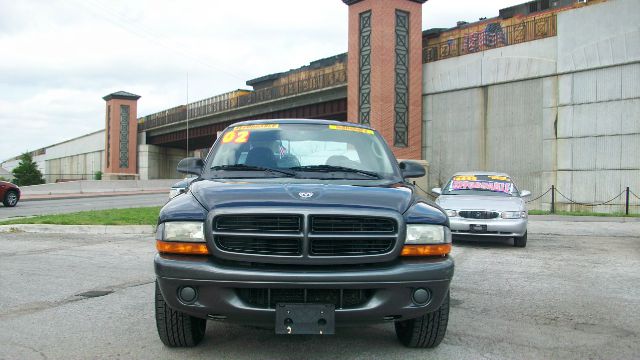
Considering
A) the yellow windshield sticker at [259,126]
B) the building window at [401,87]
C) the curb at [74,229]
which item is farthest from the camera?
the building window at [401,87]

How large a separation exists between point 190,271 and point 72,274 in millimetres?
4461

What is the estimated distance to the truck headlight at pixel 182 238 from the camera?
3436 millimetres

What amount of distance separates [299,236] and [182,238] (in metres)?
0.75

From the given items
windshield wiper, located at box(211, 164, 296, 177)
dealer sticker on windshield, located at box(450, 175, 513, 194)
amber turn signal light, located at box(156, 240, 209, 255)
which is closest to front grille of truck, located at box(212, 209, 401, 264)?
amber turn signal light, located at box(156, 240, 209, 255)

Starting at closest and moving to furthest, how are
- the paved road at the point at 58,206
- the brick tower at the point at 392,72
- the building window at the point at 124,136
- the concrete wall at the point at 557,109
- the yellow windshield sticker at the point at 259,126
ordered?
the yellow windshield sticker at the point at 259,126 < the paved road at the point at 58,206 < the concrete wall at the point at 557,109 < the brick tower at the point at 392,72 < the building window at the point at 124,136

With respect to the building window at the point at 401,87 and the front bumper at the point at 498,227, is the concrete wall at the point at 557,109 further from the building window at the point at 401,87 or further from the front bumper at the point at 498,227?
the front bumper at the point at 498,227

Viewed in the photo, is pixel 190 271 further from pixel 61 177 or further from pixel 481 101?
pixel 61 177

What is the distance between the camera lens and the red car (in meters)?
22.1

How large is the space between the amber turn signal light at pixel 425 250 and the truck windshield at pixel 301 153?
0.94 m

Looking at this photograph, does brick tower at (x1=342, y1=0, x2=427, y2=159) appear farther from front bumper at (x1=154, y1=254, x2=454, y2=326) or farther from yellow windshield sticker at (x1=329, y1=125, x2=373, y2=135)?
front bumper at (x1=154, y1=254, x2=454, y2=326)

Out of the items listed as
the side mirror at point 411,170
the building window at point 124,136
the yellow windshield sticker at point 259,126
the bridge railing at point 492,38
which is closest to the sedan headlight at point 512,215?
the side mirror at point 411,170

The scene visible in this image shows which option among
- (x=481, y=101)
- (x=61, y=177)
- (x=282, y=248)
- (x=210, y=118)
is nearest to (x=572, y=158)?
(x=481, y=101)

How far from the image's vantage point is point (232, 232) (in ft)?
11.1

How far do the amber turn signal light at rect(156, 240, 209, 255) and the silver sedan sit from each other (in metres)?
7.90
